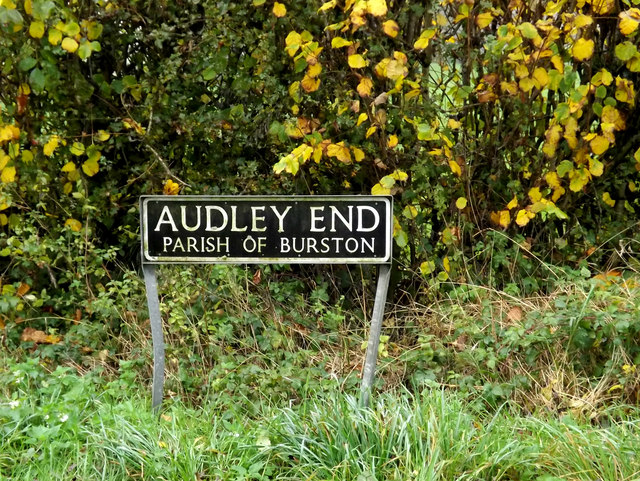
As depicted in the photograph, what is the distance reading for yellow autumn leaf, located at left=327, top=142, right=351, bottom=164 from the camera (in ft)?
14.2

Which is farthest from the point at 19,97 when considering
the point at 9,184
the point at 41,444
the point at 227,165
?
the point at 41,444

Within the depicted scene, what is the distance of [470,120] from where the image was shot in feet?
16.1

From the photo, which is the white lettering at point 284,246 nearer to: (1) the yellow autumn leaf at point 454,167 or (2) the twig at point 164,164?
(1) the yellow autumn leaf at point 454,167

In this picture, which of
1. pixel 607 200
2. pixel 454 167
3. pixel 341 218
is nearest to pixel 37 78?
pixel 341 218

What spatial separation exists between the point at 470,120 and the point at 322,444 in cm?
256

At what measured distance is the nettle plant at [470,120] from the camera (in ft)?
13.9

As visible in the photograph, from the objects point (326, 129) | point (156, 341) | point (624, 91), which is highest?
point (624, 91)

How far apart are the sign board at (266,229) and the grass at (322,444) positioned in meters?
0.65

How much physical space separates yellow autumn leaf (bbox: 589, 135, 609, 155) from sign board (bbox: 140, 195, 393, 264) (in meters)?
1.56

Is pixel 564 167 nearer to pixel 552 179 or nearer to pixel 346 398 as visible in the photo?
pixel 552 179

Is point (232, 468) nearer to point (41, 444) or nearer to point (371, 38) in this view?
point (41, 444)

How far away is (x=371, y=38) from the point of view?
14.5 ft

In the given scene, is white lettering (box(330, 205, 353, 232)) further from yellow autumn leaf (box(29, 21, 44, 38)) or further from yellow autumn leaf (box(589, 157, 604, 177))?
yellow autumn leaf (box(29, 21, 44, 38))

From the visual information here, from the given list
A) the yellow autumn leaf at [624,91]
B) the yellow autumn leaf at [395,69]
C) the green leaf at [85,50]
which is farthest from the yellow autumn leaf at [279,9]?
the yellow autumn leaf at [624,91]
